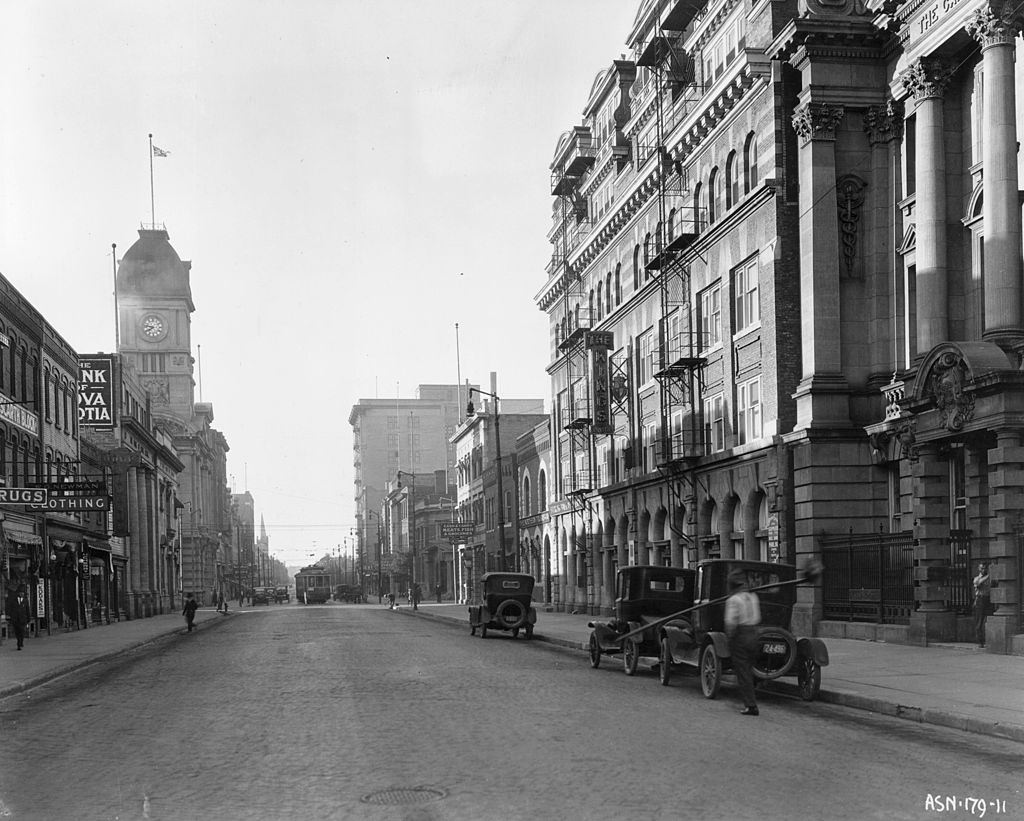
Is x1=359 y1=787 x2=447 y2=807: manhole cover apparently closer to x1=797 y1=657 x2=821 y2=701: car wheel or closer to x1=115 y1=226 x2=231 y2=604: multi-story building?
x1=797 y1=657 x2=821 y2=701: car wheel

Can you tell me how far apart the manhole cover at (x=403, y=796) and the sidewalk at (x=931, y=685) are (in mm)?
6618

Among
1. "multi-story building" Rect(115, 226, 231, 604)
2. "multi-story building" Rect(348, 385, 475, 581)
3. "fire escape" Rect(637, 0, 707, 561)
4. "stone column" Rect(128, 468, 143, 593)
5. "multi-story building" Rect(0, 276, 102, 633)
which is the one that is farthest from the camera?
"multi-story building" Rect(348, 385, 475, 581)

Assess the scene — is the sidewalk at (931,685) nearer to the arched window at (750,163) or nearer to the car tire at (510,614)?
the car tire at (510,614)

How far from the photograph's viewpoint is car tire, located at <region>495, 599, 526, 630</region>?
119 feet

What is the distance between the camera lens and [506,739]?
42.8 feet

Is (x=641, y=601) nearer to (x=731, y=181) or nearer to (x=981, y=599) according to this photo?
(x=981, y=599)

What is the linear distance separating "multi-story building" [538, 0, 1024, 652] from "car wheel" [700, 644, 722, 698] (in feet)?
26.2

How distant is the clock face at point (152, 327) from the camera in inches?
5187

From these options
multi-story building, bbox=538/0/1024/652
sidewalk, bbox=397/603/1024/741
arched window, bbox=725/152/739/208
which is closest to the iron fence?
multi-story building, bbox=538/0/1024/652

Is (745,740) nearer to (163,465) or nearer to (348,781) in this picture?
(348,781)

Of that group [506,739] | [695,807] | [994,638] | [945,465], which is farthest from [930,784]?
[945,465]

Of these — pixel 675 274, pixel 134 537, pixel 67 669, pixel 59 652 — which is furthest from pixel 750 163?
pixel 134 537

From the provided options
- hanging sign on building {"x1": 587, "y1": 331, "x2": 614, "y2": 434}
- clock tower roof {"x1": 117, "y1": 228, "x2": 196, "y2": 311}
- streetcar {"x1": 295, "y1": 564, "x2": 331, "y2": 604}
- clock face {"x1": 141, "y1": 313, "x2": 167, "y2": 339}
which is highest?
clock tower roof {"x1": 117, "y1": 228, "x2": 196, "y2": 311}

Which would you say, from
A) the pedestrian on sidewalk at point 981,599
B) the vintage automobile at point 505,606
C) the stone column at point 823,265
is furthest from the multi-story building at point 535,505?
the pedestrian on sidewalk at point 981,599
